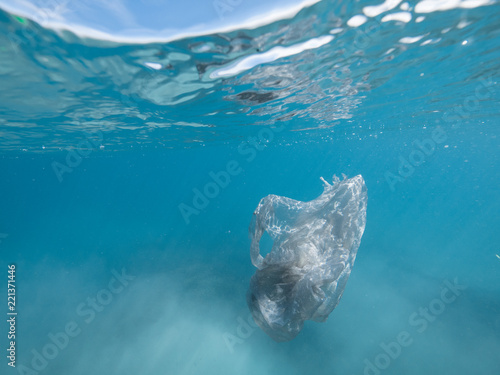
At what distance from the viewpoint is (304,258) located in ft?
23.1

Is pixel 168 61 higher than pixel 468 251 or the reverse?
higher

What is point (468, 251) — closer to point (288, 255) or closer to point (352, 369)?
point (352, 369)

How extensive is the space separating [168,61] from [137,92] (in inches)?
132

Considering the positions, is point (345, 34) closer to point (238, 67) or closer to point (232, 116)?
point (238, 67)

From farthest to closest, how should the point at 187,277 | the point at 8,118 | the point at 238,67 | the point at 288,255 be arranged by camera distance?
the point at 187,277, the point at 8,118, the point at 238,67, the point at 288,255

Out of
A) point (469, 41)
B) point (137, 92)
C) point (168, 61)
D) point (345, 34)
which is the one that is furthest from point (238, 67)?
point (469, 41)

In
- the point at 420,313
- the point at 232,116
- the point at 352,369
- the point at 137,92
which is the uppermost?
the point at 137,92

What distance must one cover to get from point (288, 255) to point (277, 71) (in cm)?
663

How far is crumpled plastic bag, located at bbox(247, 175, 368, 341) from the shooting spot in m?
6.00

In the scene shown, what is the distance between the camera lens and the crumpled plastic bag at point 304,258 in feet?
19.7

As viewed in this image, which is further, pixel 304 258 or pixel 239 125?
pixel 239 125

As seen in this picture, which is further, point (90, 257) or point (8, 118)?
point (90, 257)

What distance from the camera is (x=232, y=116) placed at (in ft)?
53.0

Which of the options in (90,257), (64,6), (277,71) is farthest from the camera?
(90,257)
